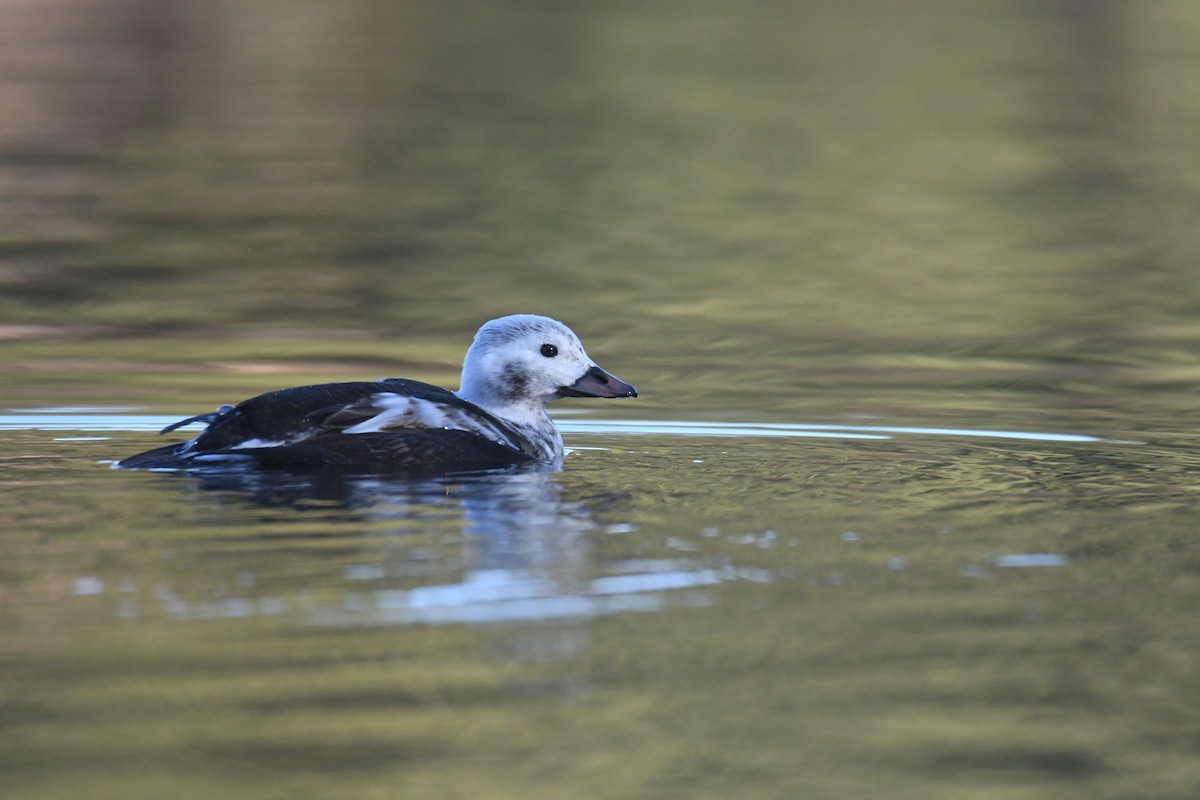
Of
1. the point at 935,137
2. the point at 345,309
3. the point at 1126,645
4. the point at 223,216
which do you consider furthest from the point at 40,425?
the point at 935,137

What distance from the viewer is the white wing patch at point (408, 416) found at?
8.60m

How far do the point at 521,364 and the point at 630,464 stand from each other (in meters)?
0.84

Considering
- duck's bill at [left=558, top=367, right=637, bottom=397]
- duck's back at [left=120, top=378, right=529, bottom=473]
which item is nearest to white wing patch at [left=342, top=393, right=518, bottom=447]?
duck's back at [left=120, top=378, right=529, bottom=473]

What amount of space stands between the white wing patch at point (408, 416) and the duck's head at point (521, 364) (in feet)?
2.33

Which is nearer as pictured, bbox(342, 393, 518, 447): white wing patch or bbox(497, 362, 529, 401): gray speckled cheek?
bbox(342, 393, 518, 447): white wing patch

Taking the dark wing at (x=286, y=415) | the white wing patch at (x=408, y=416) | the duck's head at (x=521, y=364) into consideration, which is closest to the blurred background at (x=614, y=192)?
the duck's head at (x=521, y=364)

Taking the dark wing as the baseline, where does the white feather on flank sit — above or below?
below

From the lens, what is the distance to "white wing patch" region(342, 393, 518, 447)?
8.60m

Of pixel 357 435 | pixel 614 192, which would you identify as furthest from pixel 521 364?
pixel 614 192

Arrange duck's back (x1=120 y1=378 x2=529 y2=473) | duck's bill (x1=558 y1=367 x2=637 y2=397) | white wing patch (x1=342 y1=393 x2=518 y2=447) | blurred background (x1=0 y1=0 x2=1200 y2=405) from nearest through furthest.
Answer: duck's back (x1=120 y1=378 x2=529 y2=473) < white wing patch (x1=342 y1=393 x2=518 y2=447) < duck's bill (x1=558 y1=367 x2=637 y2=397) < blurred background (x1=0 y1=0 x2=1200 y2=405)

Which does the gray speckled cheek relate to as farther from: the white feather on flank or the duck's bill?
the white feather on flank

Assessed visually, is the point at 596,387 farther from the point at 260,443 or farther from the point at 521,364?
the point at 260,443

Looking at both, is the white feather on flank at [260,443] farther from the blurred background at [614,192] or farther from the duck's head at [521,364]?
the blurred background at [614,192]

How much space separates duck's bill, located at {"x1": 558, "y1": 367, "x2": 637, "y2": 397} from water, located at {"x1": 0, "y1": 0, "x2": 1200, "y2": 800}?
0.94 ft
